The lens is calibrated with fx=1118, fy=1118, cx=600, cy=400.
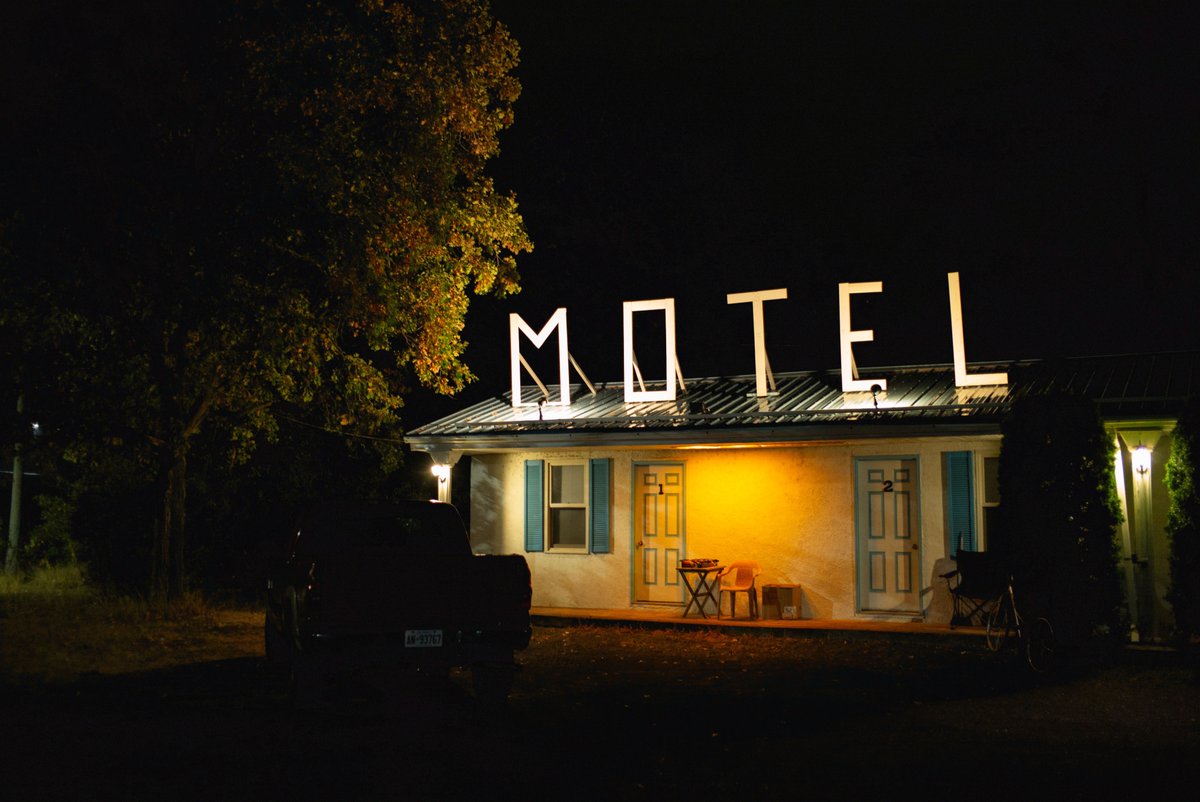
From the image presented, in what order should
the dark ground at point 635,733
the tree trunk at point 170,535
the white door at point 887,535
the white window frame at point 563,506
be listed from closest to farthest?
1. the dark ground at point 635,733
2. the white door at point 887,535
3. the tree trunk at point 170,535
4. the white window frame at point 563,506

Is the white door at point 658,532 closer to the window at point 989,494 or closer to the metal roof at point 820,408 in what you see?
the metal roof at point 820,408

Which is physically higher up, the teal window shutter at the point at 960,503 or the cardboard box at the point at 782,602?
the teal window shutter at the point at 960,503

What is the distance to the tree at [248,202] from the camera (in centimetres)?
1454

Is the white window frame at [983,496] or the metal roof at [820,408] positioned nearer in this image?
the metal roof at [820,408]

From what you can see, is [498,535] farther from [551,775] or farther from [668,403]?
[551,775]

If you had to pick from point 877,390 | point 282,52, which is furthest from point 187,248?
point 877,390

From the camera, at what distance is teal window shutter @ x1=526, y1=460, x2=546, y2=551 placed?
16.8m

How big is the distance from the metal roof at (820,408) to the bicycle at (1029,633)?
2135 mm

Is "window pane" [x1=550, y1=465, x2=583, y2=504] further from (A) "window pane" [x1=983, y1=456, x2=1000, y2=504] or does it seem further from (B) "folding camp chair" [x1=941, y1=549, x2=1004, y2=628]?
(A) "window pane" [x1=983, y1=456, x2=1000, y2=504]

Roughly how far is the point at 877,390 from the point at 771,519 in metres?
2.34

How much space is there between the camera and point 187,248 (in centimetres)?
1510

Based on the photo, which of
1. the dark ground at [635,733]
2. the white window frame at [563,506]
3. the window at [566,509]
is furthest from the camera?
the window at [566,509]

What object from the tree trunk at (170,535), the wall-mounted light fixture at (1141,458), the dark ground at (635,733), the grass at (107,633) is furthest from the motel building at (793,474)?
the grass at (107,633)

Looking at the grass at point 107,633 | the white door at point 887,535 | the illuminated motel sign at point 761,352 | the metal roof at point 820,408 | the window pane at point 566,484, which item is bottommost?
the grass at point 107,633
